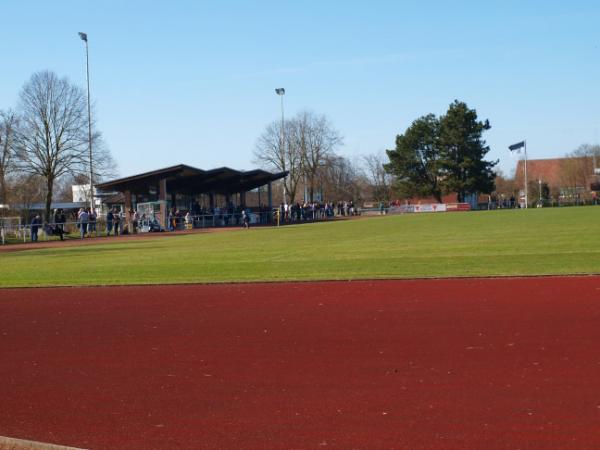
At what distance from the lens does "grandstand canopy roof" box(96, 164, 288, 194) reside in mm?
53281

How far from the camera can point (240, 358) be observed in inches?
383

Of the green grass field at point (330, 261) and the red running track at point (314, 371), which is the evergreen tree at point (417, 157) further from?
the red running track at point (314, 371)

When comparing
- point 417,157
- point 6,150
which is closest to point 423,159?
point 417,157

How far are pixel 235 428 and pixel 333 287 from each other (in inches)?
379

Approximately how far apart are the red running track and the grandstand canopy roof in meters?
38.9

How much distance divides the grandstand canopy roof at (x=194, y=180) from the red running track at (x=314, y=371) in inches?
1533

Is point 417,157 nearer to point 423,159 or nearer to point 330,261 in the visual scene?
A: point 423,159

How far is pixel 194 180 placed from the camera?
200 feet

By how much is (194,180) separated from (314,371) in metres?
53.2

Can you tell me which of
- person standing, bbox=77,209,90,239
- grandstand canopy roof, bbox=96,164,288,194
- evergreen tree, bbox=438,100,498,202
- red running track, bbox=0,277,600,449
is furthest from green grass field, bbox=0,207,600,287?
evergreen tree, bbox=438,100,498,202

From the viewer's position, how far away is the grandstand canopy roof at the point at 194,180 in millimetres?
53281

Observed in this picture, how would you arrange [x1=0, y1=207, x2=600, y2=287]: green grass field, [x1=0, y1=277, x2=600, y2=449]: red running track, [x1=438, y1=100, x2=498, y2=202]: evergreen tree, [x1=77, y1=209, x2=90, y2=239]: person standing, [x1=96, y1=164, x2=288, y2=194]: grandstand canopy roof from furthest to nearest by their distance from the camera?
[x1=438, y1=100, x2=498, y2=202]: evergreen tree < [x1=96, y1=164, x2=288, y2=194]: grandstand canopy roof < [x1=77, y1=209, x2=90, y2=239]: person standing < [x1=0, y1=207, x2=600, y2=287]: green grass field < [x1=0, y1=277, x2=600, y2=449]: red running track

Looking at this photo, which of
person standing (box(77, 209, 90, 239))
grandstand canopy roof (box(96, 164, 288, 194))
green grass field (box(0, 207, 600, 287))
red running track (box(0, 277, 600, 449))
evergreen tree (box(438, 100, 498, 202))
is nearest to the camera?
red running track (box(0, 277, 600, 449))

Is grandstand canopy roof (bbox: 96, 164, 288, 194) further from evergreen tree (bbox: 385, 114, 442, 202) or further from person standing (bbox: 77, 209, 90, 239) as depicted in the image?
evergreen tree (bbox: 385, 114, 442, 202)
